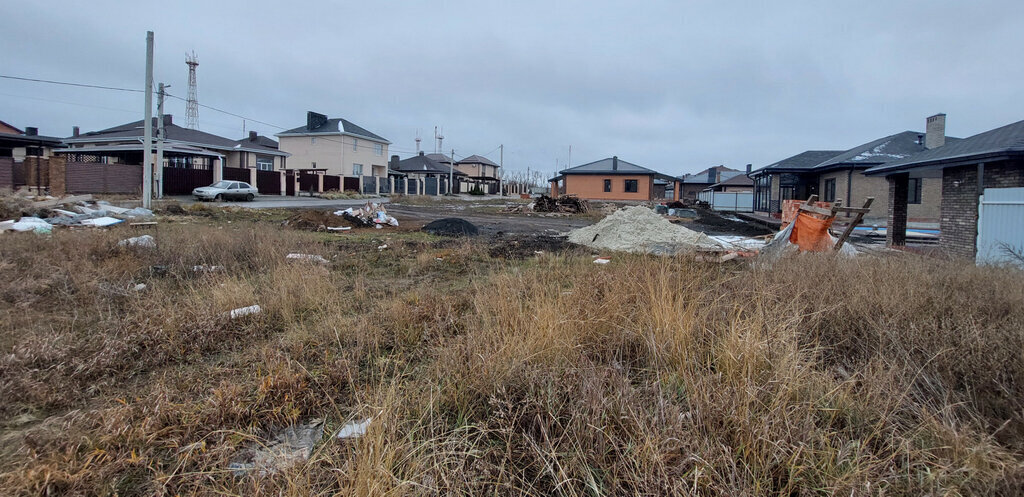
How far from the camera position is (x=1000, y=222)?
30.8 feet

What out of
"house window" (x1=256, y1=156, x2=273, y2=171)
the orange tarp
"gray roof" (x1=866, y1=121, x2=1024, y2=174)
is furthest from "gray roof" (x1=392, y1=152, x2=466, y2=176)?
the orange tarp

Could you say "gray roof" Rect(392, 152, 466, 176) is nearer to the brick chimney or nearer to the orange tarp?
the brick chimney

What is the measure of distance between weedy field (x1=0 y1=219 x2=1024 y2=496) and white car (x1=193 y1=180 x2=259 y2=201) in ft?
87.0

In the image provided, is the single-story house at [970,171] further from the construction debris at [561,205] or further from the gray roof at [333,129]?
the gray roof at [333,129]

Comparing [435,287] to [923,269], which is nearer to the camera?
[923,269]

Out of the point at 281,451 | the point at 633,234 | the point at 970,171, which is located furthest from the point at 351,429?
the point at 970,171

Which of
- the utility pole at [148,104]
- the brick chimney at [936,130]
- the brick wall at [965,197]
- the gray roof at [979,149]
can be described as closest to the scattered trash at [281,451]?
the brick wall at [965,197]

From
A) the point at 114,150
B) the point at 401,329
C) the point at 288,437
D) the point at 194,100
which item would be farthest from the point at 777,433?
the point at 194,100

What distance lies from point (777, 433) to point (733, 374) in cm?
64

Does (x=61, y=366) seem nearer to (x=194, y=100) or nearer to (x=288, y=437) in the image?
(x=288, y=437)

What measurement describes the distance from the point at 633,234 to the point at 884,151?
19.4 metres

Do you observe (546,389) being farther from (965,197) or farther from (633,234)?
(965,197)

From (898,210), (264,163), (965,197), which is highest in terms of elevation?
(264,163)

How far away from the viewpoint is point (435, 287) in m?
6.60
